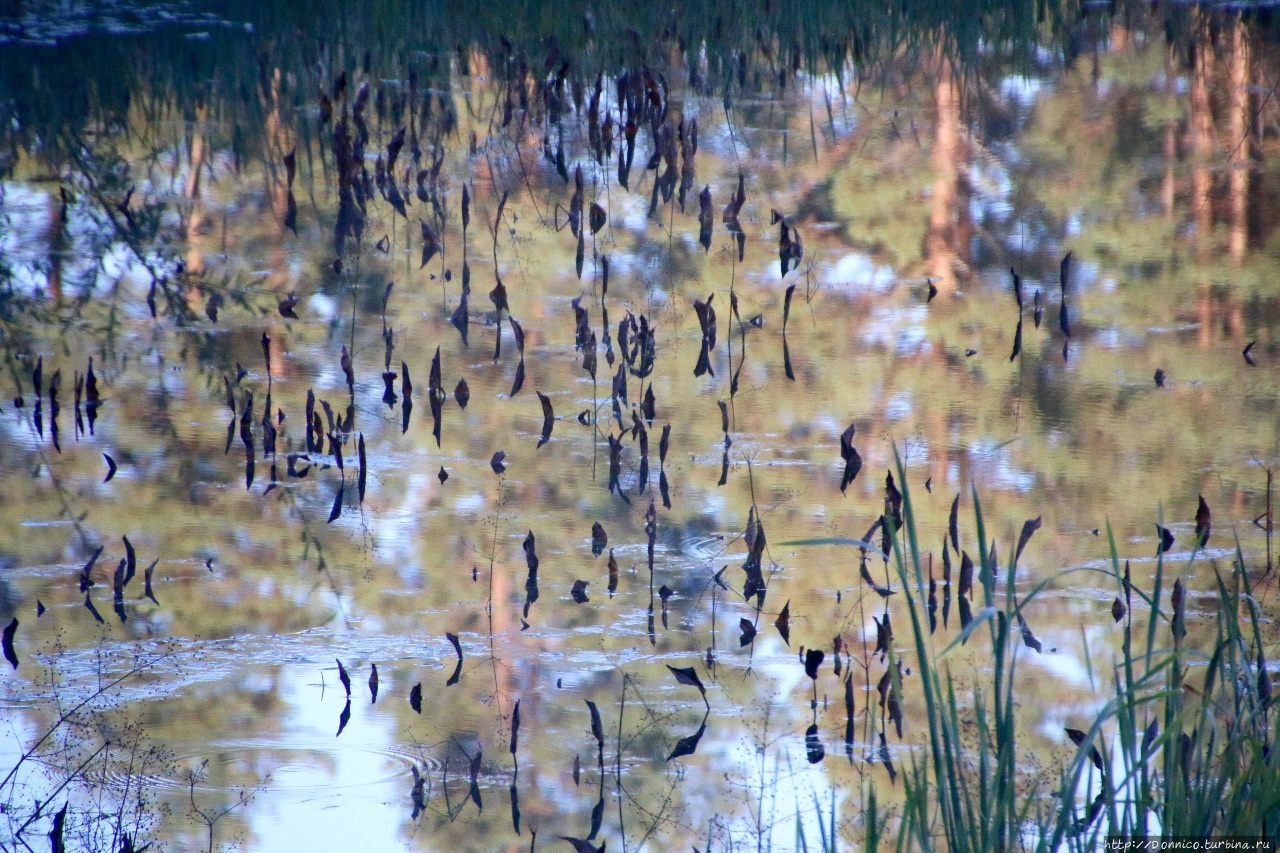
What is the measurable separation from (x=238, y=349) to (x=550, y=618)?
6.72 feet

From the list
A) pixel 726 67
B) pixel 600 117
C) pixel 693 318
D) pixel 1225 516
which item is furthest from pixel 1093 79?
pixel 1225 516

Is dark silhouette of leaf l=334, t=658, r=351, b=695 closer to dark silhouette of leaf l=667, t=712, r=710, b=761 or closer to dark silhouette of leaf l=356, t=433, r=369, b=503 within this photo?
dark silhouette of leaf l=667, t=712, r=710, b=761

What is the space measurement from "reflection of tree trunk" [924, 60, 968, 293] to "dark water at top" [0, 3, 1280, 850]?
0.03 m

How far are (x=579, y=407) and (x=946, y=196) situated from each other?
2514mm

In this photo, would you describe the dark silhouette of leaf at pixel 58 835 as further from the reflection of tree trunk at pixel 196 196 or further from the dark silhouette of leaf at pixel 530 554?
the reflection of tree trunk at pixel 196 196

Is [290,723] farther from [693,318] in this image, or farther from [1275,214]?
[1275,214]

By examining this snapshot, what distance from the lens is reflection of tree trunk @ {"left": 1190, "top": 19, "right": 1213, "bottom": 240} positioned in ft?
19.7

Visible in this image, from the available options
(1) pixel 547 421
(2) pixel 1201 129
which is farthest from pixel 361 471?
(2) pixel 1201 129

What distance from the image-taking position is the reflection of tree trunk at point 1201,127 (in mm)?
6008

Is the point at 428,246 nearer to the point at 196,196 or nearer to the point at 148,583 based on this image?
the point at 196,196

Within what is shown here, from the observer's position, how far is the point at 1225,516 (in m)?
3.73

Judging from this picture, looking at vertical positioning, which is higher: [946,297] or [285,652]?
[946,297]

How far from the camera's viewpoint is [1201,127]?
718cm

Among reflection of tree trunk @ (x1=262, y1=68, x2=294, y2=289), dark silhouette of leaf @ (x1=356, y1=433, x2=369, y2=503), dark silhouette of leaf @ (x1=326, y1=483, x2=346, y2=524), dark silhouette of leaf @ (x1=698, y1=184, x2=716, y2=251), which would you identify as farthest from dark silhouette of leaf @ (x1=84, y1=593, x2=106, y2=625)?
dark silhouette of leaf @ (x1=698, y1=184, x2=716, y2=251)
